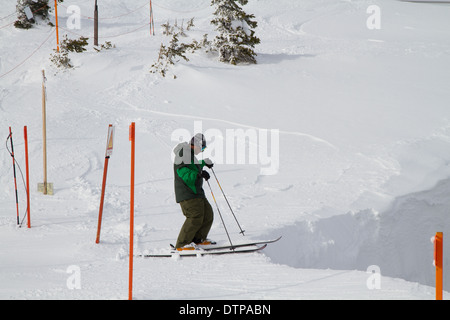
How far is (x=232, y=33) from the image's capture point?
16172 mm

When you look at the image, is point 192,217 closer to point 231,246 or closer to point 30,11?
point 231,246

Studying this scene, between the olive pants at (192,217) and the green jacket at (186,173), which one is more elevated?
the green jacket at (186,173)

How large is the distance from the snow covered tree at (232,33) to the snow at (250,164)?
51 cm

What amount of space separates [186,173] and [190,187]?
0.23 m

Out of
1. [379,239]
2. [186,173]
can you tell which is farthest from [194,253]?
[379,239]

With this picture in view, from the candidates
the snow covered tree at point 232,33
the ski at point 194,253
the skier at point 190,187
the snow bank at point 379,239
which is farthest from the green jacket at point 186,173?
the snow covered tree at point 232,33

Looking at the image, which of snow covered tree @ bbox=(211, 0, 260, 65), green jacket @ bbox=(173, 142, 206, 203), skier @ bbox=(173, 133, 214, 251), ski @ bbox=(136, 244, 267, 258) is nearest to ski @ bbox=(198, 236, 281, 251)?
ski @ bbox=(136, 244, 267, 258)

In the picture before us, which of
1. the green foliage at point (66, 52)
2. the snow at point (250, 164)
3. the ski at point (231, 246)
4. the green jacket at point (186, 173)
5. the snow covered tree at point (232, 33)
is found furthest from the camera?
the snow covered tree at point (232, 33)

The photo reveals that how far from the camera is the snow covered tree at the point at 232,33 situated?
1588 centimetres

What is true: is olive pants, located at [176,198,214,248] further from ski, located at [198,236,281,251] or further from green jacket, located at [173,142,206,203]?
ski, located at [198,236,281,251]

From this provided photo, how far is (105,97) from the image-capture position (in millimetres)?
13953

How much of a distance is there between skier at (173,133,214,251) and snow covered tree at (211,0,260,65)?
33.2 ft

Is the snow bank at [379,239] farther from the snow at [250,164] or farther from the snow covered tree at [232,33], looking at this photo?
the snow covered tree at [232,33]

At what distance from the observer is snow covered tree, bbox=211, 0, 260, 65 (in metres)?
15.9
